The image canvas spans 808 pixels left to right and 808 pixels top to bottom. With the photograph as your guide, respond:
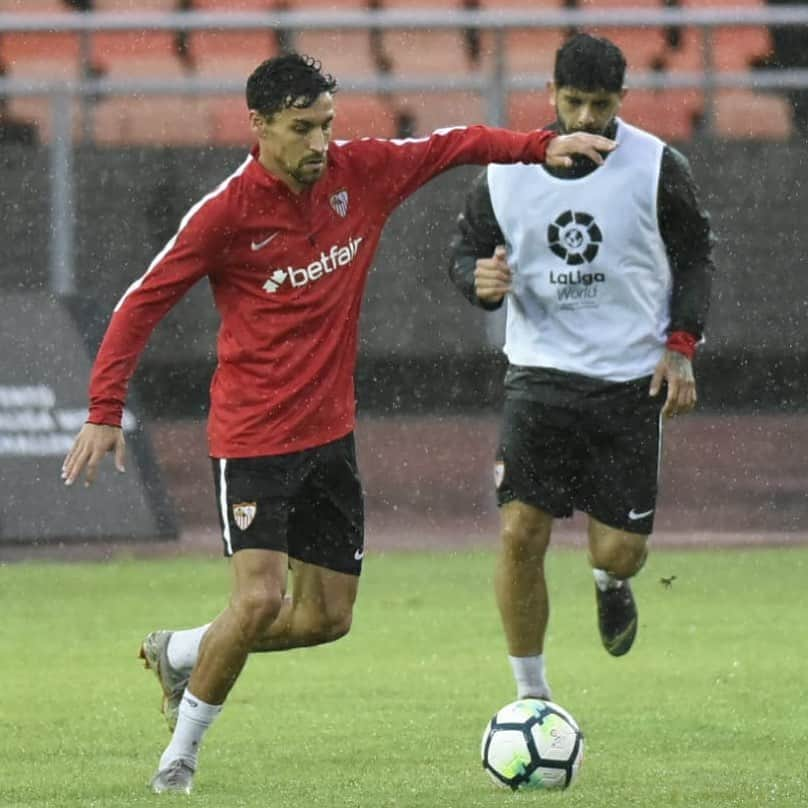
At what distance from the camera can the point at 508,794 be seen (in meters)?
6.05

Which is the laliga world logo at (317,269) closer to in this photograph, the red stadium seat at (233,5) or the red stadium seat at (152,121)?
the red stadium seat at (152,121)

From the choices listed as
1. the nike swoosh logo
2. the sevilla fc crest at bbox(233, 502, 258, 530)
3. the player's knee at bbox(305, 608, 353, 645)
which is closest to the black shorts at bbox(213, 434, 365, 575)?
the sevilla fc crest at bbox(233, 502, 258, 530)

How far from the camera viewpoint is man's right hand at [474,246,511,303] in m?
7.00

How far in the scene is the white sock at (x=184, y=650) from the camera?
Result: 6.75 metres

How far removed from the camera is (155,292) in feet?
20.0

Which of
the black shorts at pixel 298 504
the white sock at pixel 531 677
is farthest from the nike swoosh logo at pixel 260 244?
the white sock at pixel 531 677

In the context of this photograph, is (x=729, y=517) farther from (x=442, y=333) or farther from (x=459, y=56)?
(x=459, y=56)

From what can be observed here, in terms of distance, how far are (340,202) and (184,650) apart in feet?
4.74

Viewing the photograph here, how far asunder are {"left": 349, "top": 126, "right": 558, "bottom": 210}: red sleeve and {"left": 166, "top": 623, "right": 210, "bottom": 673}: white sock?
4.67 feet

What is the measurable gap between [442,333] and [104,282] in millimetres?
2087

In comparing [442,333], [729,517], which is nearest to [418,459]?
[442,333]

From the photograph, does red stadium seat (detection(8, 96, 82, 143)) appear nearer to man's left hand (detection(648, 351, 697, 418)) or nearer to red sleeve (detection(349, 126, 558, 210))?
man's left hand (detection(648, 351, 697, 418))

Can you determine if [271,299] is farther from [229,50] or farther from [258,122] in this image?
[229,50]

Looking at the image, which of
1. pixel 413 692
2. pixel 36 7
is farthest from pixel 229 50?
pixel 413 692
